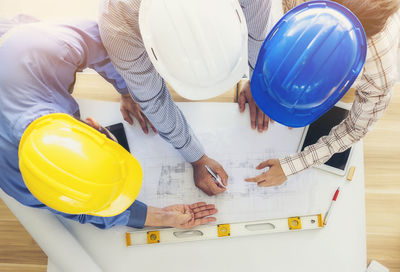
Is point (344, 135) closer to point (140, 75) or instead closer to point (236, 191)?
point (236, 191)

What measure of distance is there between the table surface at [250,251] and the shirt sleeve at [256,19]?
0.61 meters

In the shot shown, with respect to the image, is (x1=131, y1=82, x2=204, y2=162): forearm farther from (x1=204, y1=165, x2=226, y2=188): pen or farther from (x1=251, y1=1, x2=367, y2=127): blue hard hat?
(x1=251, y1=1, x2=367, y2=127): blue hard hat

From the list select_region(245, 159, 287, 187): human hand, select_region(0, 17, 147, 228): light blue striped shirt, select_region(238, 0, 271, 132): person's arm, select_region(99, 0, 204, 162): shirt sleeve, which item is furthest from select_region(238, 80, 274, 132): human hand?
select_region(0, 17, 147, 228): light blue striped shirt

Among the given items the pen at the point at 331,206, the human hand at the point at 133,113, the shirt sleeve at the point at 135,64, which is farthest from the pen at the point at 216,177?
the pen at the point at 331,206

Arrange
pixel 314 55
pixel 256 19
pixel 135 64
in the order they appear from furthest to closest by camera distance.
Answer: pixel 256 19, pixel 135 64, pixel 314 55

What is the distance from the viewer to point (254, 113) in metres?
1.04

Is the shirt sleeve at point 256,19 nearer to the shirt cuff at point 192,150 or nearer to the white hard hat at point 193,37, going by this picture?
the white hard hat at point 193,37

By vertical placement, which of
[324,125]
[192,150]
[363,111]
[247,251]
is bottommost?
[247,251]

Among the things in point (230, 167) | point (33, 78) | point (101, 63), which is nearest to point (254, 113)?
point (230, 167)

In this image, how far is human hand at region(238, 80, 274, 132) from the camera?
3.37 ft

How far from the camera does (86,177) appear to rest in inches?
25.8

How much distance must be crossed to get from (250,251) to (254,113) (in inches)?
17.9

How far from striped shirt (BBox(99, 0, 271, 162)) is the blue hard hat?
0.23 metres

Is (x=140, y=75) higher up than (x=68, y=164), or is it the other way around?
(x=140, y=75)
